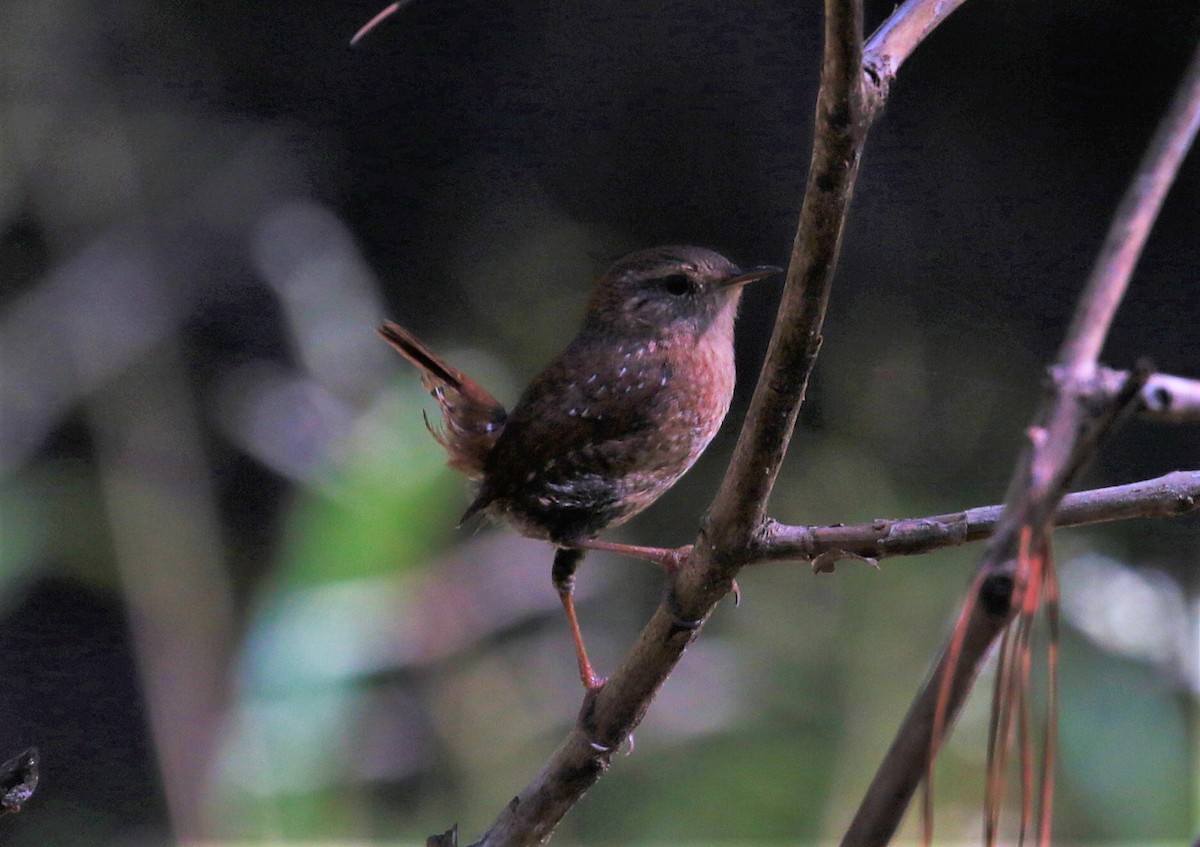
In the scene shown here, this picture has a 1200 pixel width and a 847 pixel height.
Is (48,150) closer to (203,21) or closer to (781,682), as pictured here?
(203,21)

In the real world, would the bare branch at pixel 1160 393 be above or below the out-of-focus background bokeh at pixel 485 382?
below

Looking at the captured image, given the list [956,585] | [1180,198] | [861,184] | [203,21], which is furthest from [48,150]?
[1180,198]

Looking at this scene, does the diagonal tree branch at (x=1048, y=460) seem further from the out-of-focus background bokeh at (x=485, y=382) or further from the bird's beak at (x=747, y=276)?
the out-of-focus background bokeh at (x=485, y=382)

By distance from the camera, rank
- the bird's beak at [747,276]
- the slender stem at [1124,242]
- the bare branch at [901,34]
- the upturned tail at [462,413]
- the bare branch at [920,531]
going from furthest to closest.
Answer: the upturned tail at [462,413] < the bird's beak at [747,276] < the bare branch at [920,531] < the bare branch at [901,34] < the slender stem at [1124,242]

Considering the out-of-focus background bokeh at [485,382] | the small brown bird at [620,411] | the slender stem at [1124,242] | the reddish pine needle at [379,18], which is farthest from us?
the out-of-focus background bokeh at [485,382]

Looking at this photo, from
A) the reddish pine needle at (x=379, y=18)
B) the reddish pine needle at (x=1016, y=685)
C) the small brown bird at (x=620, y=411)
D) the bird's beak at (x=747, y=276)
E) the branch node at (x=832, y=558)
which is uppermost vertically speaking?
the bird's beak at (x=747, y=276)

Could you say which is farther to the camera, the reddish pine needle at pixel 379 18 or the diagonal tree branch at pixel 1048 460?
the reddish pine needle at pixel 379 18

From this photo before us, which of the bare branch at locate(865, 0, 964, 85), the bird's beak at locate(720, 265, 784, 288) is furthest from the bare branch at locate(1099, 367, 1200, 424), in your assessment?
the bird's beak at locate(720, 265, 784, 288)

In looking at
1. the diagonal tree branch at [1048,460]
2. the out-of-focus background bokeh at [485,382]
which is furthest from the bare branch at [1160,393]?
the out-of-focus background bokeh at [485,382]
